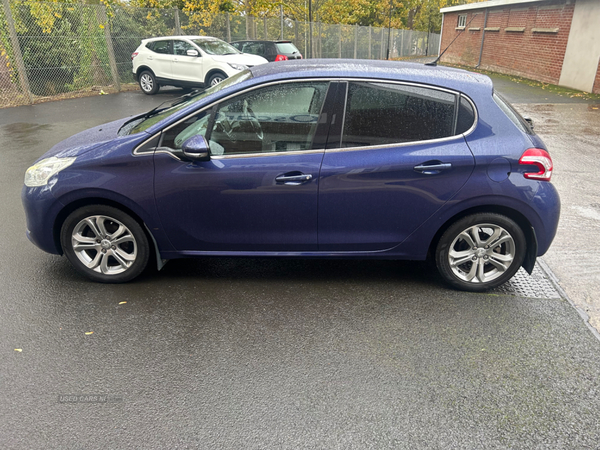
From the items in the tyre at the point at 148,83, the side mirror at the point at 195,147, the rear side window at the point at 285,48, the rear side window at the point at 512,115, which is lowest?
the tyre at the point at 148,83

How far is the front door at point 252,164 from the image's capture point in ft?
12.4

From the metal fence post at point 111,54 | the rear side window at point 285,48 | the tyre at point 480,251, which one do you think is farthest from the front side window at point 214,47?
the tyre at point 480,251

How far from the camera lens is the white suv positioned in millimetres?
15227

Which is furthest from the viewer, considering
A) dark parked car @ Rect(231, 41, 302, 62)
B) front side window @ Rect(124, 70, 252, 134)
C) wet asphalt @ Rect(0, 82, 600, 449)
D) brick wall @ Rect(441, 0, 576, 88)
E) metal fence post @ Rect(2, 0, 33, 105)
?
brick wall @ Rect(441, 0, 576, 88)

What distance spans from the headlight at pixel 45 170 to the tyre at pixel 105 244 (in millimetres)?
348

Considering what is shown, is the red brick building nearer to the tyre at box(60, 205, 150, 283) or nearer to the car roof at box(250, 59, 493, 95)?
the car roof at box(250, 59, 493, 95)

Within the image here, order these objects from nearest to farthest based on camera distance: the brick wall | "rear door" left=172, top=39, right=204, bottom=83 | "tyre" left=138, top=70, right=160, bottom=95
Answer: "rear door" left=172, top=39, right=204, bottom=83 < "tyre" left=138, top=70, right=160, bottom=95 < the brick wall

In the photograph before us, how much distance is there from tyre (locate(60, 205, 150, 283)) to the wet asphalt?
0.14 meters

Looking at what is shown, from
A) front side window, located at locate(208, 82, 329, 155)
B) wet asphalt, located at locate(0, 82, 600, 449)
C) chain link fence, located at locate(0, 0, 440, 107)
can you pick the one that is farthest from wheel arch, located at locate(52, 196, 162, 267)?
chain link fence, located at locate(0, 0, 440, 107)

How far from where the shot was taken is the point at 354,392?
292 centimetres

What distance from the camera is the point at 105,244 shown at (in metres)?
4.06

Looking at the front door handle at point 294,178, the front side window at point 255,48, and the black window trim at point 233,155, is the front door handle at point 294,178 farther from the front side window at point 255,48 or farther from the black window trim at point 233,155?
the front side window at point 255,48

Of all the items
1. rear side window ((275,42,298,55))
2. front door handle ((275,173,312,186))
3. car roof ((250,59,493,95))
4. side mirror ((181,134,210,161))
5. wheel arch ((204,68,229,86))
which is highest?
car roof ((250,59,493,95))

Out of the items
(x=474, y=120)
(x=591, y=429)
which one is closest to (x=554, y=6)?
(x=474, y=120)
